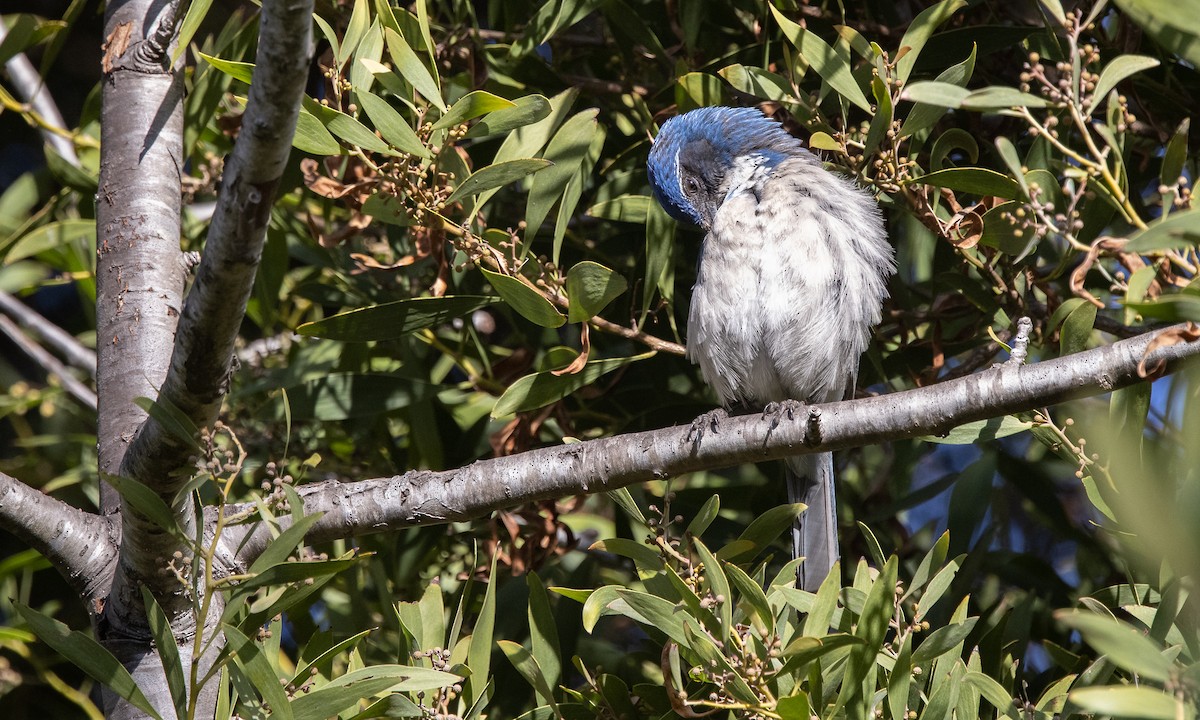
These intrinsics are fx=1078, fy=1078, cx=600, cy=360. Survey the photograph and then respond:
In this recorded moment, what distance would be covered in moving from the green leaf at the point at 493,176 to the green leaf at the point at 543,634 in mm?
809

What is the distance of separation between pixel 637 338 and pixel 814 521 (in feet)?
2.80

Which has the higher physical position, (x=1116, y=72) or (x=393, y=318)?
(x=1116, y=72)

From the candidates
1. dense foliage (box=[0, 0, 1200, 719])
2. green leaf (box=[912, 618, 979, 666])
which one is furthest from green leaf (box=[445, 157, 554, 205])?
green leaf (box=[912, 618, 979, 666])

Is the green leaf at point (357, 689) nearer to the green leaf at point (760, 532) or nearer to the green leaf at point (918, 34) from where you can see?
the green leaf at point (760, 532)

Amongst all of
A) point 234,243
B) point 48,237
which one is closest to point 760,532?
point 234,243

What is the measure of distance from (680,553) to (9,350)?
12.9ft

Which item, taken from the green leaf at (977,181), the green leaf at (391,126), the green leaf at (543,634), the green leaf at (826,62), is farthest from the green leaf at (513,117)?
the green leaf at (543,634)

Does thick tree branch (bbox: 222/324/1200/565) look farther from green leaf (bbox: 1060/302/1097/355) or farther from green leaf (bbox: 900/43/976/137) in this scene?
green leaf (bbox: 900/43/976/137)

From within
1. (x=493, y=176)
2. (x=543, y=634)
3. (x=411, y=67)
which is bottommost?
(x=543, y=634)

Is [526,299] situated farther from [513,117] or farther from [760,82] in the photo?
[760,82]

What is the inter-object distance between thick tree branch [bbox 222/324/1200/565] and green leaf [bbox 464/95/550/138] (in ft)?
2.26

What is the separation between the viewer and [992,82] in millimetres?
2895

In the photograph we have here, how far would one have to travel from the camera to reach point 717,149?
3.42m

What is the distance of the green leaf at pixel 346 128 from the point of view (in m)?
2.21
